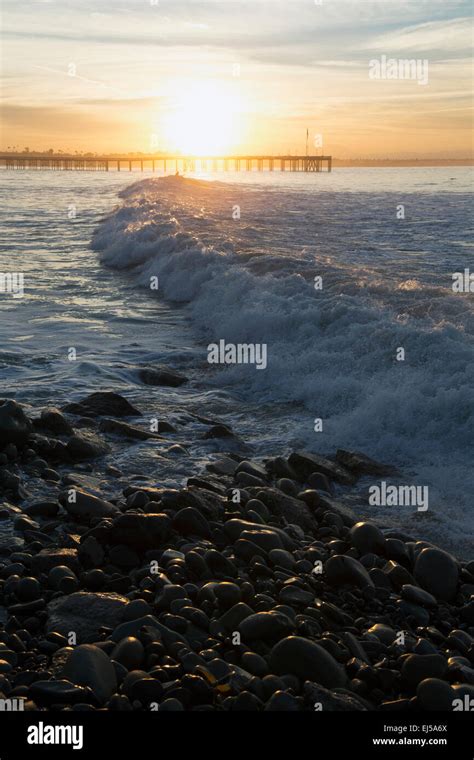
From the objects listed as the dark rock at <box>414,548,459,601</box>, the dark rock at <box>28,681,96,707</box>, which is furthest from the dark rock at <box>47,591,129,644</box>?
the dark rock at <box>414,548,459,601</box>

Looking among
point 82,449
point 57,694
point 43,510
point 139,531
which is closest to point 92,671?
point 57,694

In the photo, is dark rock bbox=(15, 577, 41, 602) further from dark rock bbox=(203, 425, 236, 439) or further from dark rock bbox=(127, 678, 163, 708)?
dark rock bbox=(203, 425, 236, 439)

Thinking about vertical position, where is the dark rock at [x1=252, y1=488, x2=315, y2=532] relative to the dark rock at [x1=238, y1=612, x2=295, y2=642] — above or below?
above

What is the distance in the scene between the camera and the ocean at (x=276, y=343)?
28.1 ft

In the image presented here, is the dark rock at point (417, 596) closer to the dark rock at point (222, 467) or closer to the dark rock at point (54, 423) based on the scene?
the dark rock at point (222, 467)

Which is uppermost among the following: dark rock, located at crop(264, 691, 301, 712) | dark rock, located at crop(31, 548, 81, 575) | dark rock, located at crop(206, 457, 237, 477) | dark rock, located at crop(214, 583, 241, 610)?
dark rock, located at crop(206, 457, 237, 477)

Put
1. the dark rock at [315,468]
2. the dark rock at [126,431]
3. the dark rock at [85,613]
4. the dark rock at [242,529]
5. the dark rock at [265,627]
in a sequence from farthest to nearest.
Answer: the dark rock at [126,431]
the dark rock at [315,468]
the dark rock at [242,529]
the dark rock at [85,613]
the dark rock at [265,627]

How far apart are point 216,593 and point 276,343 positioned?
8.22m

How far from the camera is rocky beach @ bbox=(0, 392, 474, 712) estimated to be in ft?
13.4

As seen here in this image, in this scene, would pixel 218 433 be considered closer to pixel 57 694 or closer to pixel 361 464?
pixel 361 464

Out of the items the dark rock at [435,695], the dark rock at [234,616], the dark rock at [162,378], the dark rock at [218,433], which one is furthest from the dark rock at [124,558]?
the dark rock at [162,378]

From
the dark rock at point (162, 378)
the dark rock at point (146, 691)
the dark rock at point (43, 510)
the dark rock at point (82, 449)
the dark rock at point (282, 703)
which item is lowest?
the dark rock at point (282, 703)

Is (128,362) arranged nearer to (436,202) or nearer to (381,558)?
(381,558)

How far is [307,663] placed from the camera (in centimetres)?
422
